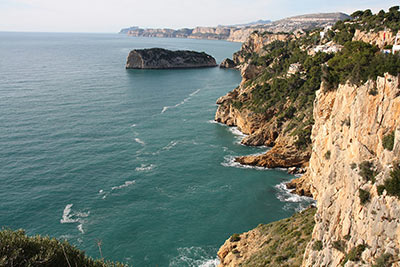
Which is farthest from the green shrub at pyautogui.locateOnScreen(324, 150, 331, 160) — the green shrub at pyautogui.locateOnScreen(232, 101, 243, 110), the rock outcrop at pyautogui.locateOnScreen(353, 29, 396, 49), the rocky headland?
the green shrub at pyautogui.locateOnScreen(232, 101, 243, 110)

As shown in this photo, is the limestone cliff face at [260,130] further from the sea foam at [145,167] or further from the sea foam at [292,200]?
the sea foam at [145,167]

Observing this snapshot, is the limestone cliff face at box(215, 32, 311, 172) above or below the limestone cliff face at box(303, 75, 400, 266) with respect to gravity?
below

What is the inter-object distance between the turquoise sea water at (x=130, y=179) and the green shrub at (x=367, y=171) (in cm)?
2233

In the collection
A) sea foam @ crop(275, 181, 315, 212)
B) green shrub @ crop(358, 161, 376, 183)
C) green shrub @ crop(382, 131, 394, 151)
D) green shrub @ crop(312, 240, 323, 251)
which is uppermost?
green shrub @ crop(382, 131, 394, 151)

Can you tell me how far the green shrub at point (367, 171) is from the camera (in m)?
22.4

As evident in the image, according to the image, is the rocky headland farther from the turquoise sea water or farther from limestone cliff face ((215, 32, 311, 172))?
the turquoise sea water

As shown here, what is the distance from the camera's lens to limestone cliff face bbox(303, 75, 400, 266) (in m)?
19.9

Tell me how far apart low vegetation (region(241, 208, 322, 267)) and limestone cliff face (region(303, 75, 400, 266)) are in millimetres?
3976

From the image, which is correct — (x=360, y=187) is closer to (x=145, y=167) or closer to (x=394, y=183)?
(x=394, y=183)

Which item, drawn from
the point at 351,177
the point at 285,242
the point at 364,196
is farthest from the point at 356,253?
the point at 285,242

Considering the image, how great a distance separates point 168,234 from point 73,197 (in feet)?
57.8

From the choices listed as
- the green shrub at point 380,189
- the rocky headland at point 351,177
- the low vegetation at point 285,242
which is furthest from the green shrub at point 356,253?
the low vegetation at point 285,242

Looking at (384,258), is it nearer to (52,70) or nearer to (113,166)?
(113,166)

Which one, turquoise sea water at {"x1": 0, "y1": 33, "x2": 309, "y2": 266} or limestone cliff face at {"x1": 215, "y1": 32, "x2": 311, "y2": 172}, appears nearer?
turquoise sea water at {"x1": 0, "y1": 33, "x2": 309, "y2": 266}
